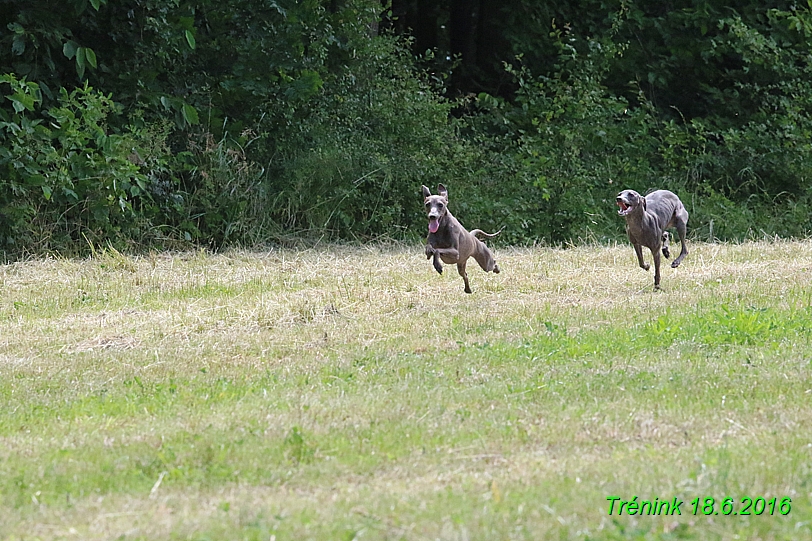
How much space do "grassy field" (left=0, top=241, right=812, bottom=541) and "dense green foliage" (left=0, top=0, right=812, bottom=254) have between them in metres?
4.04

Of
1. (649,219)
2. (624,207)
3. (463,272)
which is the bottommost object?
(463,272)

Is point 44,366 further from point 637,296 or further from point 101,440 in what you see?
point 637,296

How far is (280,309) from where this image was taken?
32.7 ft

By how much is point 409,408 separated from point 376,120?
1223 cm

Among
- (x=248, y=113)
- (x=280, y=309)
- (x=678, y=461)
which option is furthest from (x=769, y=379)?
(x=248, y=113)

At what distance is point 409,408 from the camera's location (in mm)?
6484

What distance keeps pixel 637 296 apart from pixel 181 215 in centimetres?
802

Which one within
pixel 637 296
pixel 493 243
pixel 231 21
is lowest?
pixel 493 243

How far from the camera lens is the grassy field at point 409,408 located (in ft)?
15.5

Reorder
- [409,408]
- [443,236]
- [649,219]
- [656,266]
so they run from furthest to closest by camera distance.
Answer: [656,266] → [649,219] → [443,236] → [409,408]

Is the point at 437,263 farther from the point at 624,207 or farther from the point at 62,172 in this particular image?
the point at 62,172

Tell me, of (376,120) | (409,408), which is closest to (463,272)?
(409,408)

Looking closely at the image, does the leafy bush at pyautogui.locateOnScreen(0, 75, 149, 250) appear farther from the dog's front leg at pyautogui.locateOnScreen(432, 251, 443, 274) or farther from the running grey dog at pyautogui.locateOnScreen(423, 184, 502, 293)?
the dog's front leg at pyautogui.locateOnScreen(432, 251, 443, 274)

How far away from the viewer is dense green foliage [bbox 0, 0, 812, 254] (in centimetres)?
1502
